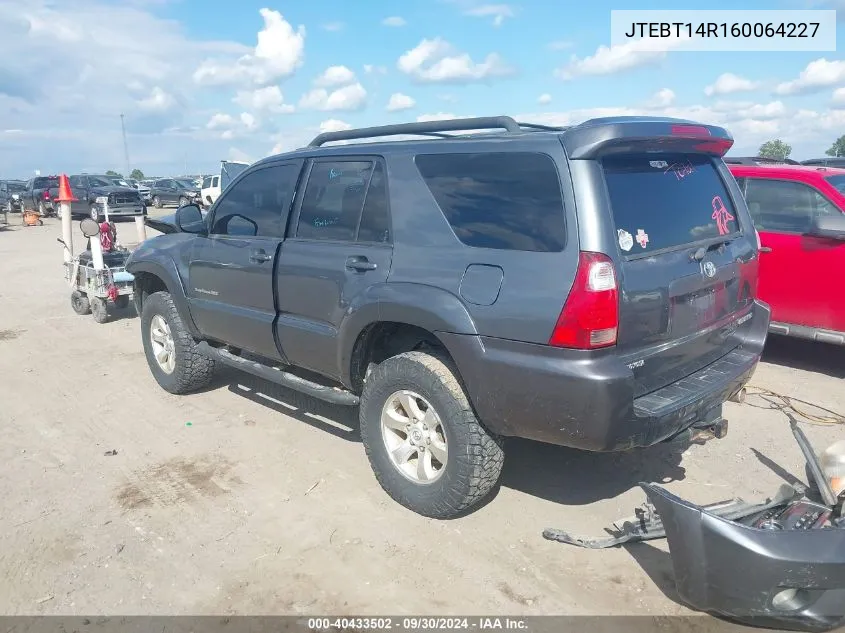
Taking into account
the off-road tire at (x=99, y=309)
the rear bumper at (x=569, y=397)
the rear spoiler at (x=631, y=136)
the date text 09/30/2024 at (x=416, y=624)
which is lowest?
the date text 09/30/2024 at (x=416, y=624)

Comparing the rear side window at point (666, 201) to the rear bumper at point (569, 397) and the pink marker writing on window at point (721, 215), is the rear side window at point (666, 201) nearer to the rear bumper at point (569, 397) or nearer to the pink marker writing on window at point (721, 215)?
the pink marker writing on window at point (721, 215)

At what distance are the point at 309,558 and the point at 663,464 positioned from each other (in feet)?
7.62

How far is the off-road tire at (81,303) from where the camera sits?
8.91m

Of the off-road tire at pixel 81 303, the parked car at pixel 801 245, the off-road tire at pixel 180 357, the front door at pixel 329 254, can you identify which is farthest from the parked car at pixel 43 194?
the parked car at pixel 801 245

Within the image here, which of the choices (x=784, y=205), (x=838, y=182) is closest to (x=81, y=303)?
(x=784, y=205)

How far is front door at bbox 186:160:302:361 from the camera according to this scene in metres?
4.48

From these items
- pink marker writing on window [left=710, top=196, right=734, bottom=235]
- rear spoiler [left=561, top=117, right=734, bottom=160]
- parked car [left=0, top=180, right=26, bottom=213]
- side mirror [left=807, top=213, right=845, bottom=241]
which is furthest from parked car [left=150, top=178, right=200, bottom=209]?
rear spoiler [left=561, top=117, right=734, bottom=160]

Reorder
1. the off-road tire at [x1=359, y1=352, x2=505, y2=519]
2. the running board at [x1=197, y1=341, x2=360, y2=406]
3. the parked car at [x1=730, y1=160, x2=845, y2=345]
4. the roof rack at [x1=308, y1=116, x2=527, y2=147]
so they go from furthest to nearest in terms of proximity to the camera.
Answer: the parked car at [x1=730, y1=160, x2=845, y2=345]
the running board at [x1=197, y1=341, x2=360, y2=406]
the roof rack at [x1=308, y1=116, x2=527, y2=147]
the off-road tire at [x1=359, y1=352, x2=505, y2=519]

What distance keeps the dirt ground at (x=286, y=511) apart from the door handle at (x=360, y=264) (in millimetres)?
1321

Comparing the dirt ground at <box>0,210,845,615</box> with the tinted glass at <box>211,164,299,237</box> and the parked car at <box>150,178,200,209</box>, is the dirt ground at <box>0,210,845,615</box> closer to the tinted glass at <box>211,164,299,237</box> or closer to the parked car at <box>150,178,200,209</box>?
the tinted glass at <box>211,164,299,237</box>

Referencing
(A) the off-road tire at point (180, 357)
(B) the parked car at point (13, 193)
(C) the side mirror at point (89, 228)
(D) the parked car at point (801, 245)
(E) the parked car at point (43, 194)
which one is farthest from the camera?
(B) the parked car at point (13, 193)

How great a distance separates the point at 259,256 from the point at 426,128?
1.42 m

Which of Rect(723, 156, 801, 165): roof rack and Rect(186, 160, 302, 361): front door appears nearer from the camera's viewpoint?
Rect(186, 160, 302, 361): front door

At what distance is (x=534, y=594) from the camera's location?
3.04m
